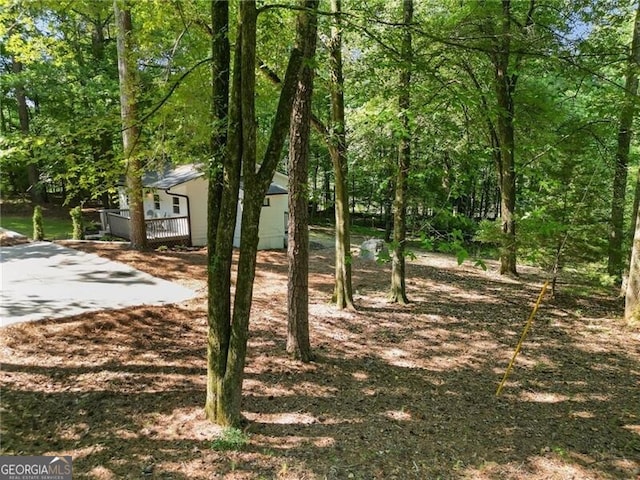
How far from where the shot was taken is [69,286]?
848 cm

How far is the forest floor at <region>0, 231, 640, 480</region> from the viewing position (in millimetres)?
3693

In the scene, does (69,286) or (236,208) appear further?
(69,286)

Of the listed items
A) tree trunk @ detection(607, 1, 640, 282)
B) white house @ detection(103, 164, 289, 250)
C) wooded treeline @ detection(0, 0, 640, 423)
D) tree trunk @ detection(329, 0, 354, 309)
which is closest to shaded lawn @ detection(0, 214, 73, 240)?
white house @ detection(103, 164, 289, 250)

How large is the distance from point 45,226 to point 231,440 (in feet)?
64.0

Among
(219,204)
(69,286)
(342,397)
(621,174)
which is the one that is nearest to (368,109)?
(219,204)

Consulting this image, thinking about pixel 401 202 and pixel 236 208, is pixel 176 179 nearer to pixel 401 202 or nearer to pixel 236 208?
pixel 401 202

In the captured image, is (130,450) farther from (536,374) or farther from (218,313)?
(536,374)

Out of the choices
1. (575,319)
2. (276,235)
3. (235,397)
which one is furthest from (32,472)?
(276,235)

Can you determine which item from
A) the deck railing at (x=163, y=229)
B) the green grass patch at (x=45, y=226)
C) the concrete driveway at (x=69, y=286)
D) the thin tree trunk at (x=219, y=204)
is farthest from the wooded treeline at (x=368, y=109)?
the green grass patch at (x=45, y=226)

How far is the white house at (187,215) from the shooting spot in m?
15.3

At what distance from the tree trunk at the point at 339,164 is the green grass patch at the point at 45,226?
42.8 ft

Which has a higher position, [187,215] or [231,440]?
[187,215]

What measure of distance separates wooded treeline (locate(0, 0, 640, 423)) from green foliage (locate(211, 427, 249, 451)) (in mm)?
206

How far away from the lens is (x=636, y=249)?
7.46 m
